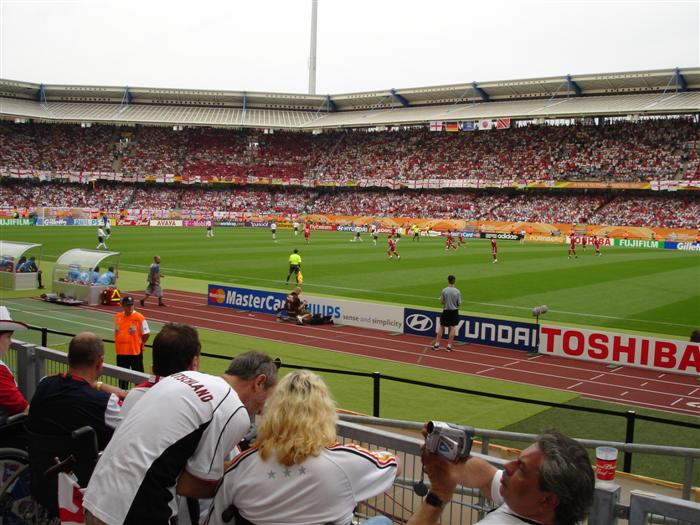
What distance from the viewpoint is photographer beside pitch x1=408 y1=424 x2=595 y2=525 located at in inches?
106

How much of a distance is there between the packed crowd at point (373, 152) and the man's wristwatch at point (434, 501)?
69957mm

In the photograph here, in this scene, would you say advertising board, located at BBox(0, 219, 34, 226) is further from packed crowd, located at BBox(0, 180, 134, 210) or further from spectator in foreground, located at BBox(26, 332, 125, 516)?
spectator in foreground, located at BBox(26, 332, 125, 516)

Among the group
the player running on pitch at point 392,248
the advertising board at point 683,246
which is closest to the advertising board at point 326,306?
the player running on pitch at point 392,248

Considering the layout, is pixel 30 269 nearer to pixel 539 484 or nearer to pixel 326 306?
pixel 326 306

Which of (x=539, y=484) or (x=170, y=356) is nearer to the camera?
(x=539, y=484)

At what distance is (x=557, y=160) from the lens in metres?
75.0

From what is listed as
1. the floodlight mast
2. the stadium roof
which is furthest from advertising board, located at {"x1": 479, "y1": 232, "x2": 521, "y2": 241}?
the floodlight mast

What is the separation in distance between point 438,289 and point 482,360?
38.5 ft

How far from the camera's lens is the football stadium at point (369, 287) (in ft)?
11.6

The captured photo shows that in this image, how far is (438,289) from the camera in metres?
28.4

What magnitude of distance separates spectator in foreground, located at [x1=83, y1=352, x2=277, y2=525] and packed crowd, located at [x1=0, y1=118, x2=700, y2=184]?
70.0 meters

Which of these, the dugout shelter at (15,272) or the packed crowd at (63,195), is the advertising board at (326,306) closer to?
the dugout shelter at (15,272)

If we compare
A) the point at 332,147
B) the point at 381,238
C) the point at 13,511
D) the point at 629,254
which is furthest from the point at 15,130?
the point at 13,511

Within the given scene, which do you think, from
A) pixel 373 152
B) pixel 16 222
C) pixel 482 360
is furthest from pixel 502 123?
pixel 482 360
